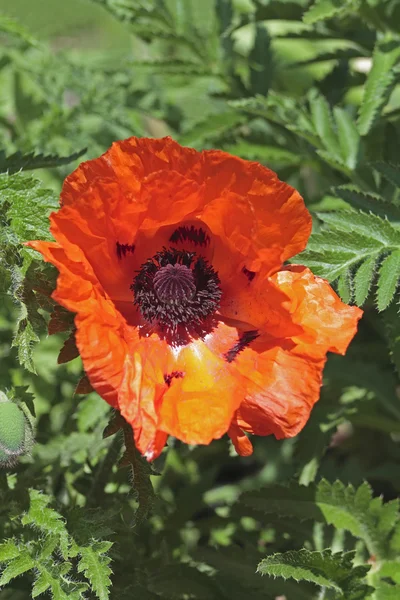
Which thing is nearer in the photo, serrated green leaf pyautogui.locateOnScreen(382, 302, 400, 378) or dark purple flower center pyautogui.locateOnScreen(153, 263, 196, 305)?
dark purple flower center pyautogui.locateOnScreen(153, 263, 196, 305)

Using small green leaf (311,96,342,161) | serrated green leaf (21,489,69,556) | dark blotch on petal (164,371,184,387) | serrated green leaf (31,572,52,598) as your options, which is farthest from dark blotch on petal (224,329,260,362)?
small green leaf (311,96,342,161)

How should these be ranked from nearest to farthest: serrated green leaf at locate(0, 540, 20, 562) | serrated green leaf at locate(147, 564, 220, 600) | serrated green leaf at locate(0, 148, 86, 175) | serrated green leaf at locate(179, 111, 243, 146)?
serrated green leaf at locate(0, 540, 20, 562) < serrated green leaf at locate(0, 148, 86, 175) < serrated green leaf at locate(147, 564, 220, 600) < serrated green leaf at locate(179, 111, 243, 146)

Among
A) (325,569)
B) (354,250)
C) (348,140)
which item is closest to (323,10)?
(348,140)

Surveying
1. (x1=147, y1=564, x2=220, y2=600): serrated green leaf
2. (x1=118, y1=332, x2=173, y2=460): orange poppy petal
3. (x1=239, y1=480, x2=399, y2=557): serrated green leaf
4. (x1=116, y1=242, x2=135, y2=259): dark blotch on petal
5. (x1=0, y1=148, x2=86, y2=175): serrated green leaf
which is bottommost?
(x1=147, y1=564, x2=220, y2=600): serrated green leaf

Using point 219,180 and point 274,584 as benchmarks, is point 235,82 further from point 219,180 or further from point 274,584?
point 274,584

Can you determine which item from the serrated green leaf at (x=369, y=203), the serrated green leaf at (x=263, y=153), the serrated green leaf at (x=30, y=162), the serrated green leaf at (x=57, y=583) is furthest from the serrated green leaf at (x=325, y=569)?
the serrated green leaf at (x=263, y=153)

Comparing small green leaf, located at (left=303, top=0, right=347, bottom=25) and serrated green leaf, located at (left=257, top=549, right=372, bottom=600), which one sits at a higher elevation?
small green leaf, located at (left=303, top=0, right=347, bottom=25)

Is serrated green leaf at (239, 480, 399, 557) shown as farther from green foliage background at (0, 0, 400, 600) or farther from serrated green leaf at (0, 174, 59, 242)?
serrated green leaf at (0, 174, 59, 242)
